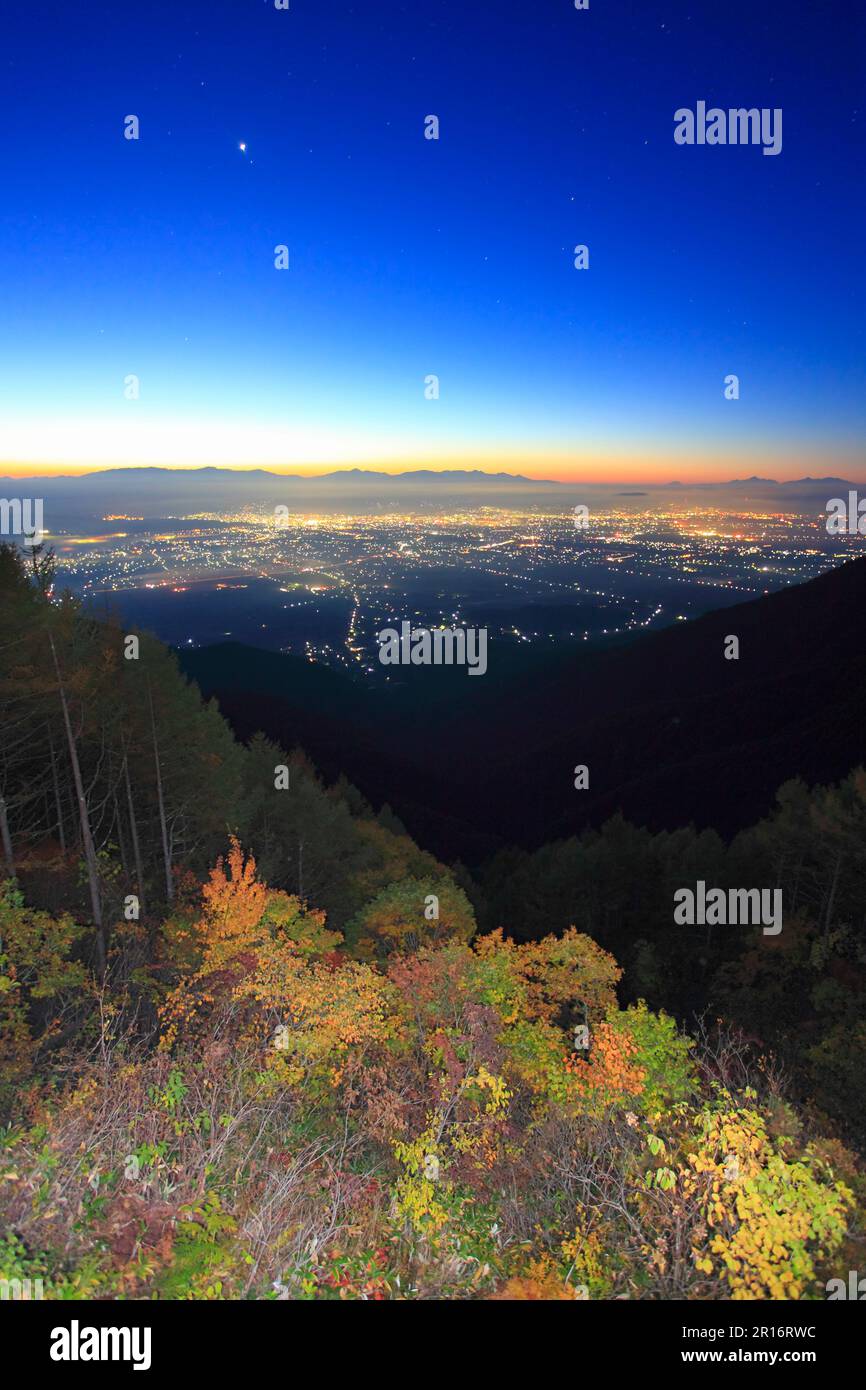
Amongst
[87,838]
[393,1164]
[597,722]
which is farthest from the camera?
[597,722]

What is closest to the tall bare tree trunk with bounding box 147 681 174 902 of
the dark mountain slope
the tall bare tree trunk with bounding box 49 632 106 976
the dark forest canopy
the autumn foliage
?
the dark forest canopy

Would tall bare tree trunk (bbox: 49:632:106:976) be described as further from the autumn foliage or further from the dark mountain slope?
the dark mountain slope

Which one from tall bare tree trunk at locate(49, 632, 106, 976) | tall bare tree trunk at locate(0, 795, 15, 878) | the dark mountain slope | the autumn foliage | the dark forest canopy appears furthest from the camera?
the dark mountain slope

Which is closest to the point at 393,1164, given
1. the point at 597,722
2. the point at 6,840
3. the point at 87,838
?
the point at 87,838

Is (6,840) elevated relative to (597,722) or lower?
elevated

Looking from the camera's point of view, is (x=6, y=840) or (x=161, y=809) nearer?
(x=6, y=840)

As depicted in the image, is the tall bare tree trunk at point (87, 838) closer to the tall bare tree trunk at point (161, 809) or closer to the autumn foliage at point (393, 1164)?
the autumn foliage at point (393, 1164)

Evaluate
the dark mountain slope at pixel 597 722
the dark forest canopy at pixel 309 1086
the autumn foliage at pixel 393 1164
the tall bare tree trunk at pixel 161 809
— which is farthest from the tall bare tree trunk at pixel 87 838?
the dark mountain slope at pixel 597 722

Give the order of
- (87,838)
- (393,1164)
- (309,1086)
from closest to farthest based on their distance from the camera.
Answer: (393,1164) < (309,1086) < (87,838)

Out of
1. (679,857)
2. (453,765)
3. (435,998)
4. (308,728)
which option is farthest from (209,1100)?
(453,765)

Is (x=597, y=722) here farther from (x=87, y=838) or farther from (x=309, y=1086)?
(x=309, y=1086)
